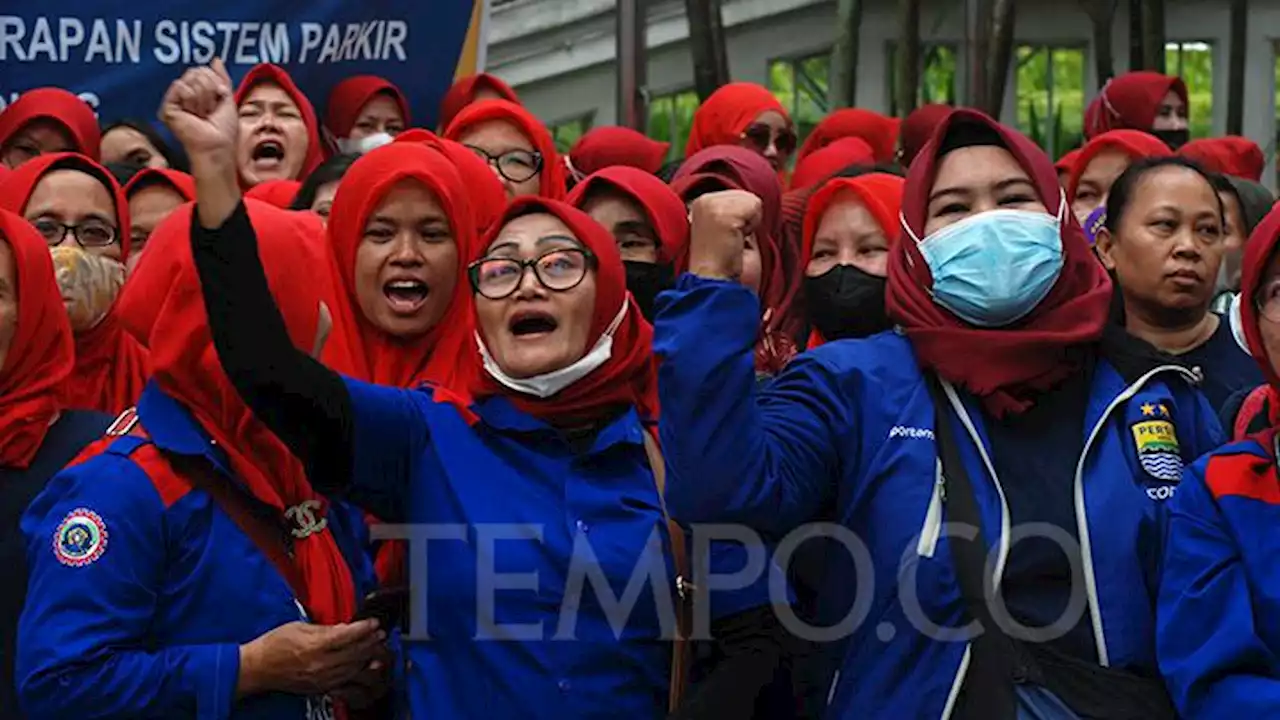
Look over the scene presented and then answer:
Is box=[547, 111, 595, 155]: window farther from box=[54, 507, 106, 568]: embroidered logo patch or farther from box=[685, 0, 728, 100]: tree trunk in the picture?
box=[54, 507, 106, 568]: embroidered logo patch

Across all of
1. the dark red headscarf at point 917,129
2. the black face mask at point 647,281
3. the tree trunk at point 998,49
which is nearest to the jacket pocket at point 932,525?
the black face mask at point 647,281

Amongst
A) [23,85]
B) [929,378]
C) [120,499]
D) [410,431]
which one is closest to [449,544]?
[410,431]

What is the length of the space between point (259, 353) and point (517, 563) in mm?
577

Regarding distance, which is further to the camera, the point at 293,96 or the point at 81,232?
the point at 293,96

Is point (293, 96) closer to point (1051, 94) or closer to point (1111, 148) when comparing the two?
point (1111, 148)

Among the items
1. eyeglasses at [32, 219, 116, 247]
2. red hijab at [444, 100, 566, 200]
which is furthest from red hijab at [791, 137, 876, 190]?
eyeglasses at [32, 219, 116, 247]

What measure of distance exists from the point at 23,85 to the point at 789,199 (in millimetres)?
2569

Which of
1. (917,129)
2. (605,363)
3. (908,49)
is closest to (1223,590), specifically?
(605,363)

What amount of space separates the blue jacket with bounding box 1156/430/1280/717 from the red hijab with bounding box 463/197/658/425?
3.09 feet

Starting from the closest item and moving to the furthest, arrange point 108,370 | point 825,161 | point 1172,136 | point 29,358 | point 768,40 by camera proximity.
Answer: point 29,358 < point 108,370 < point 825,161 < point 1172,136 < point 768,40

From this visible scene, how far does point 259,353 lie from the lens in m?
3.65

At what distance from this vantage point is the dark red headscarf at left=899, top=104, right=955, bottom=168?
8.36 meters

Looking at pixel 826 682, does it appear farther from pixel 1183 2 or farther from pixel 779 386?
pixel 1183 2

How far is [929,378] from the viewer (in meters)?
3.94
